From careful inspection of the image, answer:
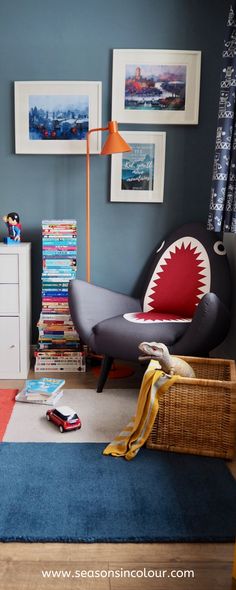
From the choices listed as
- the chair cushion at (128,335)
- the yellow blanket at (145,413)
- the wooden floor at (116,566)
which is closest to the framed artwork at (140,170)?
the chair cushion at (128,335)

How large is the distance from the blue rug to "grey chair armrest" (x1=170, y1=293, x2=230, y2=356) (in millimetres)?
624

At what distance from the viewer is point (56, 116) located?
3496mm

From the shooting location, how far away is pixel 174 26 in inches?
136

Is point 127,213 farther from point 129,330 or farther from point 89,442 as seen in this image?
point 89,442

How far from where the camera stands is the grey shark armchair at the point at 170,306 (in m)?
2.83

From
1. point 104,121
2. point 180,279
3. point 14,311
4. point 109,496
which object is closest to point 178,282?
point 180,279

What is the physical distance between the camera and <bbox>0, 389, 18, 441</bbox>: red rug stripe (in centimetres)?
261

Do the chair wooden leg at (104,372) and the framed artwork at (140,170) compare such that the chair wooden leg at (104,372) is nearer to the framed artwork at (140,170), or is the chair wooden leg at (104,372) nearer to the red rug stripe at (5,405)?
the red rug stripe at (5,405)

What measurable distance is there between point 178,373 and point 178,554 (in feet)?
2.62

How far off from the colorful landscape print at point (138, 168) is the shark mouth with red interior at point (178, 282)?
1.47 ft

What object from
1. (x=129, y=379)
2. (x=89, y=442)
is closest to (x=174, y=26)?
(x=129, y=379)

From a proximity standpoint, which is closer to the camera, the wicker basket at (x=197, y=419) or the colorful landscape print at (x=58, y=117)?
the wicker basket at (x=197, y=419)

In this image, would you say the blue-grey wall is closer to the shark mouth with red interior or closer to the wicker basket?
the shark mouth with red interior

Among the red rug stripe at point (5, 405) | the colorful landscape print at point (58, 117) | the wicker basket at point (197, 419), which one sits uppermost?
the colorful landscape print at point (58, 117)
